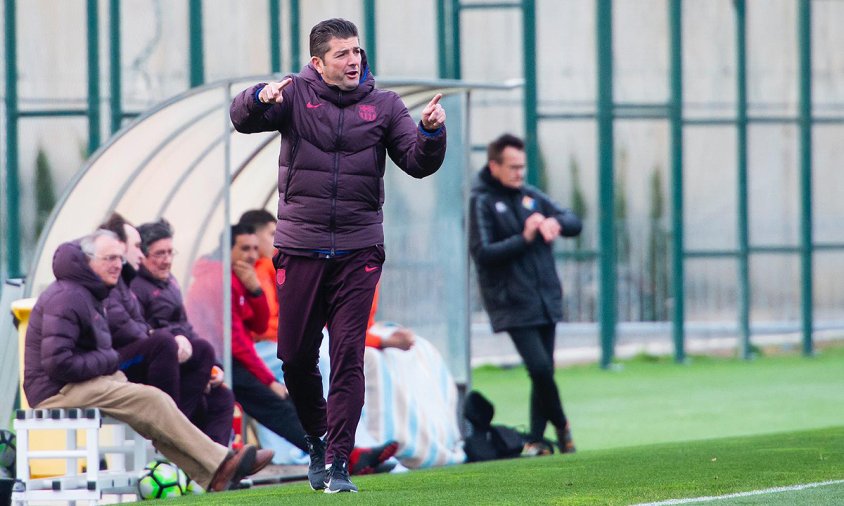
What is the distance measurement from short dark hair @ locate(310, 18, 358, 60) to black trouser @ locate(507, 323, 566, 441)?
3781 millimetres

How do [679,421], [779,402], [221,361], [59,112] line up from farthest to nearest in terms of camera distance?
1. [59,112]
2. [779,402]
3. [679,421]
4. [221,361]

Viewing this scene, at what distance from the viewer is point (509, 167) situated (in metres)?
10.4

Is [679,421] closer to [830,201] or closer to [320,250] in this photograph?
[320,250]

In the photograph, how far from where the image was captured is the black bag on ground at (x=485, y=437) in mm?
9789

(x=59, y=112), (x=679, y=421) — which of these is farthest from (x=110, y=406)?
(x=59, y=112)

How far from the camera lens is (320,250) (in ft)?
22.0

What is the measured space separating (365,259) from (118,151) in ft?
13.4

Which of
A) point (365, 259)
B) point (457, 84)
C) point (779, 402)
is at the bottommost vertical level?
point (779, 402)

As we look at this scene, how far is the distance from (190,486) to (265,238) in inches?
87.3

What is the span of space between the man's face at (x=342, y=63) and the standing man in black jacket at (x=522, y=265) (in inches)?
142

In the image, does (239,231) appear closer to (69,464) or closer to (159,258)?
(159,258)

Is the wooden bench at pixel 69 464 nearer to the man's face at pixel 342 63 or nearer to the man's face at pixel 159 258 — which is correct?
the man's face at pixel 159 258

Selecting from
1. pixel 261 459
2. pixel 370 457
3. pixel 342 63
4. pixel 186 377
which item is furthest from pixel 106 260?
pixel 370 457

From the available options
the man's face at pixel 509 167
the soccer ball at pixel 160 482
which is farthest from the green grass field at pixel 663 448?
the man's face at pixel 509 167
